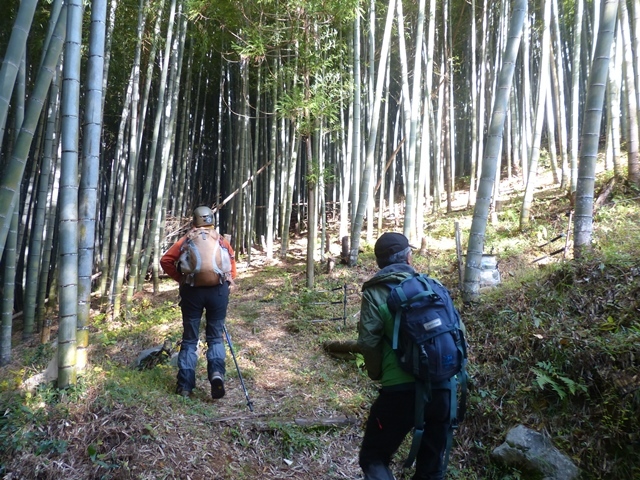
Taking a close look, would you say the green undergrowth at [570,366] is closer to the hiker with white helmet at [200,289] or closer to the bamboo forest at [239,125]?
the bamboo forest at [239,125]

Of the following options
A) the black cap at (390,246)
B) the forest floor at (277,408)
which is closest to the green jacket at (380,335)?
the black cap at (390,246)

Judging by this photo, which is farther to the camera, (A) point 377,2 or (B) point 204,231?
(A) point 377,2

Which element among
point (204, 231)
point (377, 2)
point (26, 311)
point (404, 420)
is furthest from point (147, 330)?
point (377, 2)

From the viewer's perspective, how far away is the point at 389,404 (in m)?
1.77

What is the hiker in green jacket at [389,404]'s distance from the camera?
1735 mm

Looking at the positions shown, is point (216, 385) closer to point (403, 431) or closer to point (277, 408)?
point (277, 408)

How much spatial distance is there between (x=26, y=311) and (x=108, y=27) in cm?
375

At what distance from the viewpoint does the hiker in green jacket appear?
5.69 ft

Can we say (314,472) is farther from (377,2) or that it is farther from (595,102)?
(377,2)

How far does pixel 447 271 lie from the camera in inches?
198

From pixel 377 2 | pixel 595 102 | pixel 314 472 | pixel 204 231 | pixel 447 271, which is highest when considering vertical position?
pixel 377 2

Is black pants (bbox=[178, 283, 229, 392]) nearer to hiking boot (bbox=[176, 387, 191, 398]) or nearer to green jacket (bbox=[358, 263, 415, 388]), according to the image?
hiking boot (bbox=[176, 387, 191, 398])

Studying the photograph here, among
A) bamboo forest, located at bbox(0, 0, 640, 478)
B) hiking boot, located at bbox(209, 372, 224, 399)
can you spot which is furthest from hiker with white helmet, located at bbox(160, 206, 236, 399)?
A: bamboo forest, located at bbox(0, 0, 640, 478)

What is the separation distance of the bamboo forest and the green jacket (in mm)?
1576
